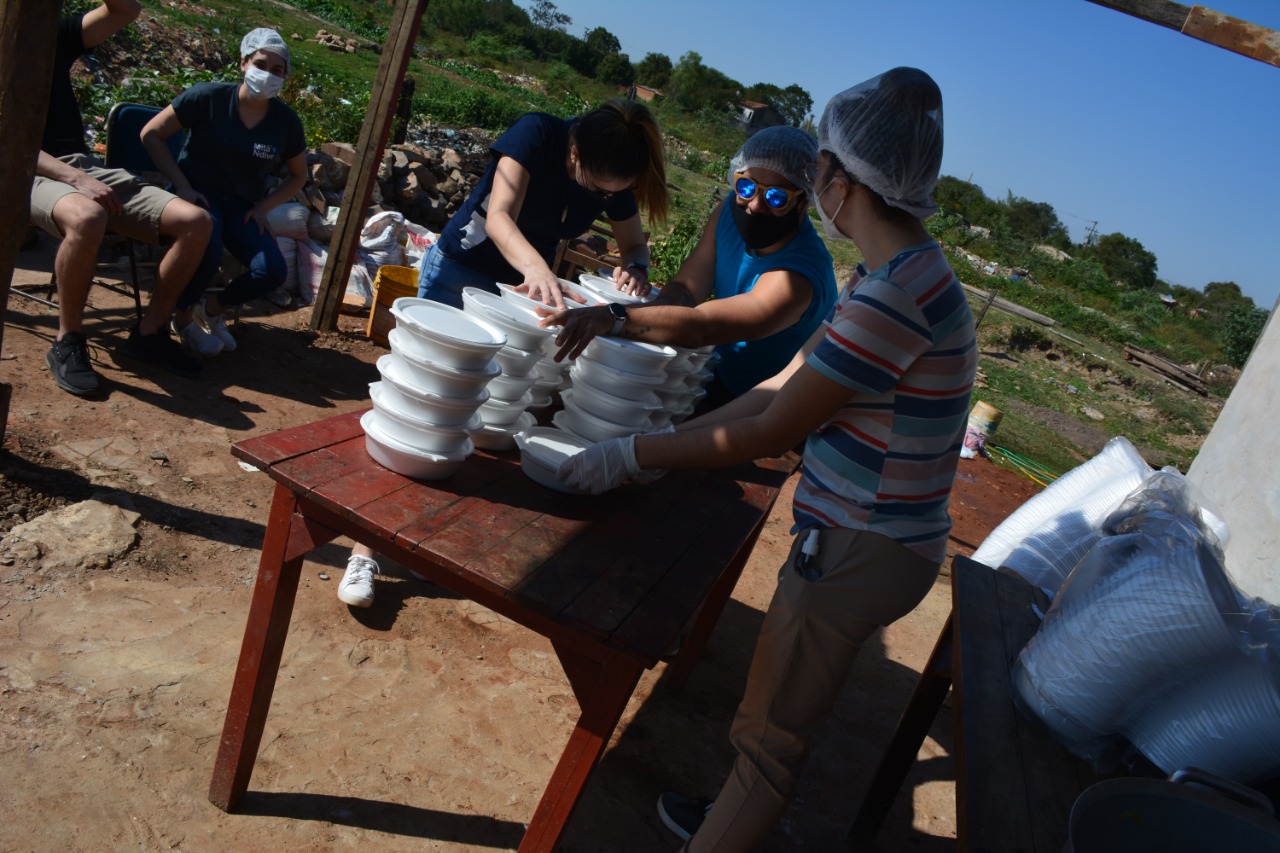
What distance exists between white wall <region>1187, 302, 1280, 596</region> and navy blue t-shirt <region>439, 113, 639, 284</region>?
2.84 meters

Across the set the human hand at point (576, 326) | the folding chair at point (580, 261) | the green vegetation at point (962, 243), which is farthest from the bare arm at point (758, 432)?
the green vegetation at point (962, 243)

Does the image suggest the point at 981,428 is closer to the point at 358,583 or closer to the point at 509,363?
the point at 358,583

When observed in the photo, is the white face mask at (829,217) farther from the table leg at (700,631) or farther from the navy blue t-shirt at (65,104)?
the navy blue t-shirt at (65,104)

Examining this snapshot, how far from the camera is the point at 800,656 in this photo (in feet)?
6.61

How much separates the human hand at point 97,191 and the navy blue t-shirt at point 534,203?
1988mm

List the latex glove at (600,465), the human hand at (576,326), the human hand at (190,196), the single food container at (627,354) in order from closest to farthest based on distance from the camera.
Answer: the latex glove at (600,465) < the human hand at (576,326) < the single food container at (627,354) < the human hand at (190,196)

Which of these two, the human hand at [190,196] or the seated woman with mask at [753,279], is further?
the human hand at [190,196]

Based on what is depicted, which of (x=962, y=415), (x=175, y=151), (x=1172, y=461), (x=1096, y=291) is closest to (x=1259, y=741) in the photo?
(x=962, y=415)

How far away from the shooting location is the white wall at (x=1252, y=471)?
3338 mm

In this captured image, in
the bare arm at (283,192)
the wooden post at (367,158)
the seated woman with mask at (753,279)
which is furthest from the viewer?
the wooden post at (367,158)

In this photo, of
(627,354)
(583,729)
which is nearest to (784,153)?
(627,354)

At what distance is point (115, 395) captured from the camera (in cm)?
418

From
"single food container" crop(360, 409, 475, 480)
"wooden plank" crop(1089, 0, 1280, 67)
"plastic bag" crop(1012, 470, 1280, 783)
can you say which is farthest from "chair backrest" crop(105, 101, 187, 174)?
"plastic bag" crop(1012, 470, 1280, 783)

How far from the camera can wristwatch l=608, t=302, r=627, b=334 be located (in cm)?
241
